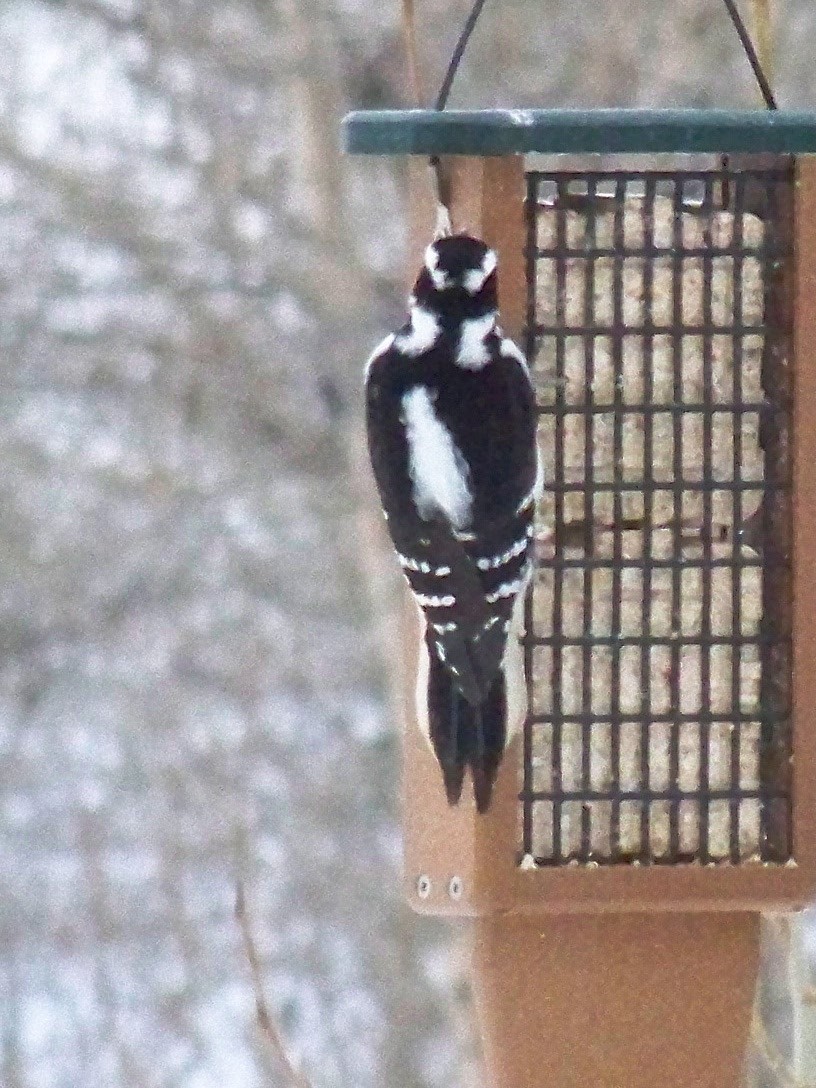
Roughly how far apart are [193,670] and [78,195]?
4.89 feet

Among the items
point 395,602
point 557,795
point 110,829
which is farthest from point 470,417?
point 110,829

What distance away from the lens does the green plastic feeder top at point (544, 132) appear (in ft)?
10.5

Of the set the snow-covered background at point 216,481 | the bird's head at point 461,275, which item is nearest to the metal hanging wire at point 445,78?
the bird's head at point 461,275

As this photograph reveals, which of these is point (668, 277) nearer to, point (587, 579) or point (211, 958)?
point (587, 579)

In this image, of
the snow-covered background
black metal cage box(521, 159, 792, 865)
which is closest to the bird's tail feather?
black metal cage box(521, 159, 792, 865)

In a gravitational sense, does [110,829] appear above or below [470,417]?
below

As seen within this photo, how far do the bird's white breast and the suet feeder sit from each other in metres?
0.13

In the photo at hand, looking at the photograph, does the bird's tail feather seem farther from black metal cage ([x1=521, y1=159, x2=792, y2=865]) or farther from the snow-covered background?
the snow-covered background

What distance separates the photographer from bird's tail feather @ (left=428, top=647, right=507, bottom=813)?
3320mm

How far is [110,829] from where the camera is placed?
783 centimetres

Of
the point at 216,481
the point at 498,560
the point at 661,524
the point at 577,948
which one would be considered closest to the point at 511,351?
the point at 498,560

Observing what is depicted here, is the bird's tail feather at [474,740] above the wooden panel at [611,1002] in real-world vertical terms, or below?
above

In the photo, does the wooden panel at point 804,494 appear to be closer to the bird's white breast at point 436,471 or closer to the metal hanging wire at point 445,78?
the metal hanging wire at point 445,78

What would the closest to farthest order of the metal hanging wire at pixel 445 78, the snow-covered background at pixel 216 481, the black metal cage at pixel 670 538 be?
the metal hanging wire at pixel 445 78 → the black metal cage at pixel 670 538 → the snow-covered background at pixel 216 481
